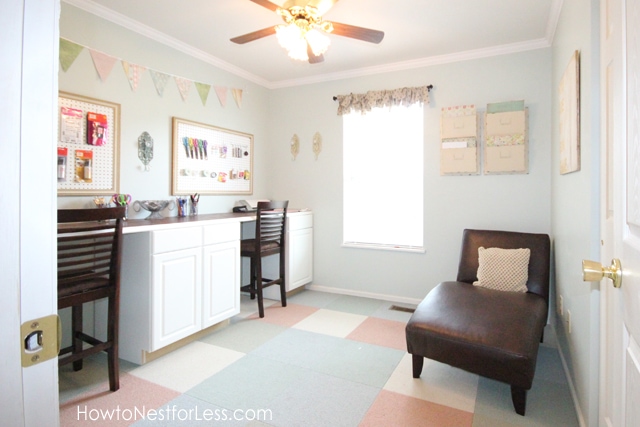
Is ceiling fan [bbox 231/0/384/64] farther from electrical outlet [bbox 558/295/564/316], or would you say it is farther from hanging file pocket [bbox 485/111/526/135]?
electrical outlet [bbox 558/295/564/316]

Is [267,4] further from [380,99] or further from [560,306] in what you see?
[560,306]

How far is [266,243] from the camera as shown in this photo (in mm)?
3326

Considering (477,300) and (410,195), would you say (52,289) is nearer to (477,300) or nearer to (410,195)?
(477,300)

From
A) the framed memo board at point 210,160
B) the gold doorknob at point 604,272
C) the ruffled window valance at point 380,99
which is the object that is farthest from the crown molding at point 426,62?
the gold doorknob at point 604,272

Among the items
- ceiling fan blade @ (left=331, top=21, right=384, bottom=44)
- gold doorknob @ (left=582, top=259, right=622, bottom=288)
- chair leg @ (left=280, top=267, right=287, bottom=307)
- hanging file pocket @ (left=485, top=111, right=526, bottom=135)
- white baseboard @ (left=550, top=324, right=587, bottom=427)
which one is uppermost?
ceiling fan blade @ (left=331, top=21, right=384, bottom=44)

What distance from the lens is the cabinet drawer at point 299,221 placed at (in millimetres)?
3703

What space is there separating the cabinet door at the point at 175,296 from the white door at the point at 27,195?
1840 mm

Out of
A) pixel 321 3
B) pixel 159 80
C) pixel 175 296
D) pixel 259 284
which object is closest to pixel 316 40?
→ pixel 321 3

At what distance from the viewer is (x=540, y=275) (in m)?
2.70

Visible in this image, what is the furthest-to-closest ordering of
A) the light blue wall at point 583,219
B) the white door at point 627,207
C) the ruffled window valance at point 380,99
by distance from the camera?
the ruffled window valance at point 380,99 → the light blue wall at point 583,219 → the white door at point 627,207

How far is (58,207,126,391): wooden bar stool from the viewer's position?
1.77 metres

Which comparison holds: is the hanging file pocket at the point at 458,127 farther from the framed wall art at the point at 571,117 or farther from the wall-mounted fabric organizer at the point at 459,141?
the framed wall art at the point at 571,117

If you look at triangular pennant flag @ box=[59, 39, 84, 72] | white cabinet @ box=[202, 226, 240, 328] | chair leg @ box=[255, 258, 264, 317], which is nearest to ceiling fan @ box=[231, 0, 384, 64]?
triangular pennant flag @ box=[59, 39, 84, 72]

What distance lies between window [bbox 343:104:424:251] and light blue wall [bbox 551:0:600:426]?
4.51 ft
